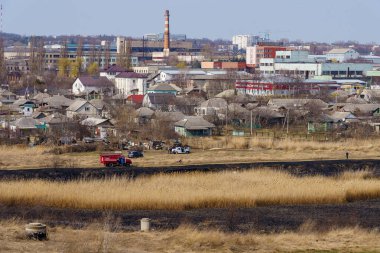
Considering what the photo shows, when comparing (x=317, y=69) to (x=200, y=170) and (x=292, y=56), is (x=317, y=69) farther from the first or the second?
(x=200, y=170)

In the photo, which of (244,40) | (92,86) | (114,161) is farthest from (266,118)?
(244,40)

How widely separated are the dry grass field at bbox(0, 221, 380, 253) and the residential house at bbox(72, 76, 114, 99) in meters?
30.8

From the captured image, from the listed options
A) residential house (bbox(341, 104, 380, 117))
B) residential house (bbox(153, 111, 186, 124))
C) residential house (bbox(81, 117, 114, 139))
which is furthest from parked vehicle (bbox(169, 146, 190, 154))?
residential house (bbox(341, 104, 380, 117))

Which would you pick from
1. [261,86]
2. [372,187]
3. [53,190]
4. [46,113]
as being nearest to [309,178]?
[372,187]

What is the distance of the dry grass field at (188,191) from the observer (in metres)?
13.0

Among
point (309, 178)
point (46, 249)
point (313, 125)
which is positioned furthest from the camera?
point (313, 125)

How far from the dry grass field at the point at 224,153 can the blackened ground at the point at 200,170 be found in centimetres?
114

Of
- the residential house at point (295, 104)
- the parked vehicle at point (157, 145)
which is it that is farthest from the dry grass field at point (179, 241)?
the residential house at point (295, 104)

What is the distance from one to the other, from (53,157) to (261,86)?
23.2 m

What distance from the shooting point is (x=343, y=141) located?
24328mm

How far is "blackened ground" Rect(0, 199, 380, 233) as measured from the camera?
37.4 ft

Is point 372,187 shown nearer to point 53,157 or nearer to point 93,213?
point 93,213

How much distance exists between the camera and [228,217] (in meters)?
12.1

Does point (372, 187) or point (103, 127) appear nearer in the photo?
point (372, 187)
